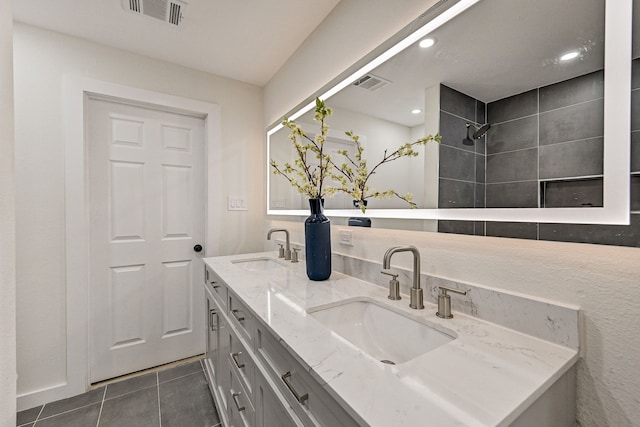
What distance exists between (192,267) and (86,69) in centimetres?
152

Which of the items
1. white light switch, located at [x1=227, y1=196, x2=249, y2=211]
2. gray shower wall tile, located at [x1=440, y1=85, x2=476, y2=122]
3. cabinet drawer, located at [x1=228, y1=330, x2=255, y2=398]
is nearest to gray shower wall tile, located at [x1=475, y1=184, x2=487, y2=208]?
gray shower wall tile, located at [x1=440, y1=85, x2=476, y2=122]

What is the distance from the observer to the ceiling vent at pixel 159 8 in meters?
1.50

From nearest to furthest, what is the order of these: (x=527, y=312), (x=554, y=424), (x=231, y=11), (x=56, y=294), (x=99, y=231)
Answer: (x=554, y=424) < (x=527, y=312) < (x=231, y=11) < (x=56, y=294) < (x=99, y=231)

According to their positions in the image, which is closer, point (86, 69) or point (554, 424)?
point (554, 424)

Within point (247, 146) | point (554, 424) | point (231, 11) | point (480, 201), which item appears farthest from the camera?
point (247, 146)

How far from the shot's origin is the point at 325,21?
1627 millimetres

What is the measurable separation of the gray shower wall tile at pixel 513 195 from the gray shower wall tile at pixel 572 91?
21cm

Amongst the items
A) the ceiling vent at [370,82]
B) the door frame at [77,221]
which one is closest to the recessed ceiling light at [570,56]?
the ceiling vent at [370,82]

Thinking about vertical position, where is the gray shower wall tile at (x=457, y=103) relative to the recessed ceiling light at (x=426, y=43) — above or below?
below

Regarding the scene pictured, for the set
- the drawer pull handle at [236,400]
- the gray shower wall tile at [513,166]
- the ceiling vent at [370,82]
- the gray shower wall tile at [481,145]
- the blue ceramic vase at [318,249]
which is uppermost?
the ceiling vent at [370,82]

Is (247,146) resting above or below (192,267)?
above

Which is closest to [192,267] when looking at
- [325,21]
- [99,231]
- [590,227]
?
[99,231]

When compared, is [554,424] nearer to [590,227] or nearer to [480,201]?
[590,227]

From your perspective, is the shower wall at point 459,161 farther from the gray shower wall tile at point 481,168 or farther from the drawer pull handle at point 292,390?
the drawer pull handle at point 292,390
